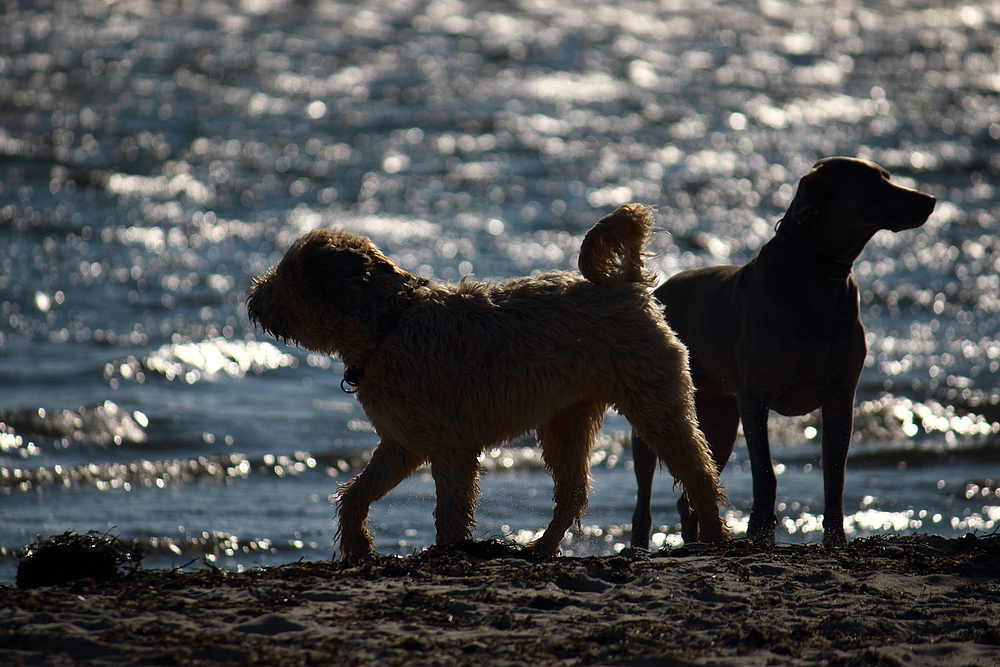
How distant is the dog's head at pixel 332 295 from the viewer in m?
→ 5.59

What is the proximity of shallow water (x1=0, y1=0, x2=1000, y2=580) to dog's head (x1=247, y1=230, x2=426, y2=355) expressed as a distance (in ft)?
7.74

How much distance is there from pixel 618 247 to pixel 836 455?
200 cm

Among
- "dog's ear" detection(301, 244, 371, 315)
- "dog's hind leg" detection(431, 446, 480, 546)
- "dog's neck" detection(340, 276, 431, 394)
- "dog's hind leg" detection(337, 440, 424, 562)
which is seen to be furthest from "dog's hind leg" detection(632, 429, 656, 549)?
"dog's ear" detection(301, 244, 371, 315)

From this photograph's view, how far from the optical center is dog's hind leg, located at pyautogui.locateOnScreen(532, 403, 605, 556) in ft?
20.4

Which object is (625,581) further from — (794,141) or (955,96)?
(955,96)

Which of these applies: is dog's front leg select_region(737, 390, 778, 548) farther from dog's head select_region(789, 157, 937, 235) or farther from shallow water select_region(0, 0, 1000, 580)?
shallow water select_region(0, 0, 1000, 580)

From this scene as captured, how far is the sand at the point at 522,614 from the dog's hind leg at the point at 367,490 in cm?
30

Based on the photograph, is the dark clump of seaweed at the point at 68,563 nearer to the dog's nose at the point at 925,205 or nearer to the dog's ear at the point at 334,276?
the dog's ear at the point at 334,276

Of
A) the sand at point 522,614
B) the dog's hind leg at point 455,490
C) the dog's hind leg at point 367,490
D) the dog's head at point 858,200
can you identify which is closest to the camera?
the sand at point 522,614

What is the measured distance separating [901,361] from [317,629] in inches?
407

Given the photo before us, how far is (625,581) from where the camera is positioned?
5.09 m

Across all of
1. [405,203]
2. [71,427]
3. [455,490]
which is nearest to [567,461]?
[455,490]

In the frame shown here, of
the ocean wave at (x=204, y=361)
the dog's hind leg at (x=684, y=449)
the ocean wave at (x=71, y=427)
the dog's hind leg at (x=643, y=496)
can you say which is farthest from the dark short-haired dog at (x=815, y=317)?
the ocean wave at (x=204, y=361)

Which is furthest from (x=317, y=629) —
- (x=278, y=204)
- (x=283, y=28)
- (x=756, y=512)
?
(x=283, y=28)
